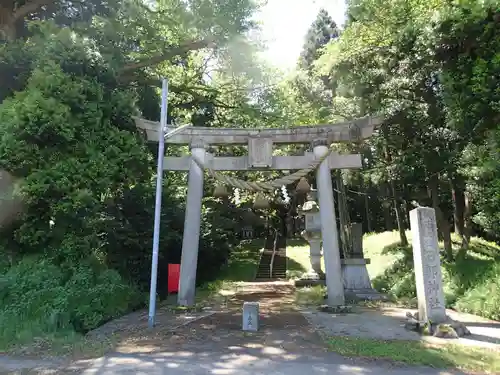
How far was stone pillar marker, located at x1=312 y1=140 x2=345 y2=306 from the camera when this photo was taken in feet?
35.2

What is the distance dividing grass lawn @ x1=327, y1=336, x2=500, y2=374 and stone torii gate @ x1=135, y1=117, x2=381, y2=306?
13.4 ft

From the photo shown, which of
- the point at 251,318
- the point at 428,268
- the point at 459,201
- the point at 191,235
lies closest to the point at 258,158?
the point at 191,235

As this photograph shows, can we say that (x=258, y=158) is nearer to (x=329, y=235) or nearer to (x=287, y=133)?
(x=287, y=133)

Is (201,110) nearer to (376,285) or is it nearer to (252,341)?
(376,285)

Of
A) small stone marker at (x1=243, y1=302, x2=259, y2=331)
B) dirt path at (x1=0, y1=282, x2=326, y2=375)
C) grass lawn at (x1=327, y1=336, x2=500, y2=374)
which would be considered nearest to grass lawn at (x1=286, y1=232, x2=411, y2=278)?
dirt path at (x1=0, y1=282, x2=326, y2=375)

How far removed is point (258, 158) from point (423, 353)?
6.67m

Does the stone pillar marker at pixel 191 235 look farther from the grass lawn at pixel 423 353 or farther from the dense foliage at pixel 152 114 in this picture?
the grass lawn at pixel 423 353

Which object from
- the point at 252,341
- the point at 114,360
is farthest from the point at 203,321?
the point at 114,360

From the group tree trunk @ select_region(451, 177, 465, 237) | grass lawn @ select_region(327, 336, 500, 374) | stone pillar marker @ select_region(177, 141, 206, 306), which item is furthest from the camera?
tree trunk @ select_region(451, 177, 465, 237)

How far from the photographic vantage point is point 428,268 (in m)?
8.18

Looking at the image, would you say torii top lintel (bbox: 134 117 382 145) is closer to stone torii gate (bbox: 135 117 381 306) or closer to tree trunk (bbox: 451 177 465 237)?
stone torii gate (bbox: 135 117 381 306)

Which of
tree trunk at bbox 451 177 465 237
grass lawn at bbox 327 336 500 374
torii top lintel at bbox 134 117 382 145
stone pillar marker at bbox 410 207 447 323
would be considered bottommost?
grass lawn at bbox 327 336 500 374

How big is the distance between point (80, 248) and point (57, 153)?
7.68ft

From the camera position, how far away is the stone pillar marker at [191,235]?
10.9 meters
